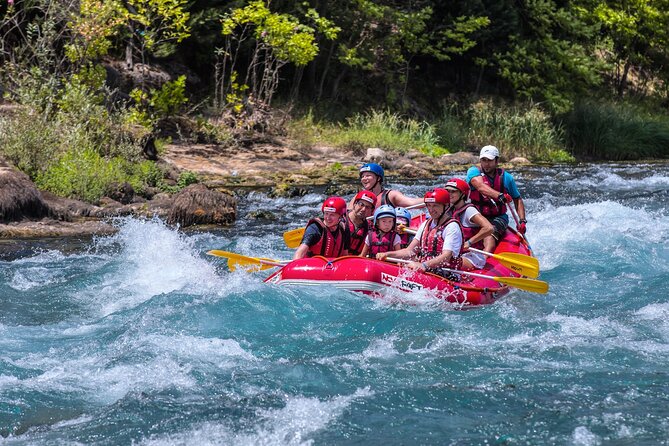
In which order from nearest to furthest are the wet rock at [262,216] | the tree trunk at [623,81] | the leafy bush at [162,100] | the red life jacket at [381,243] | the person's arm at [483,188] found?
1. the red life jacket at [381,243]
2. the person's arm at [483,188]
3. the wet rock at [262,216]
4. the leafy bush at [162,100]
5. the tree trunk at [623,81]

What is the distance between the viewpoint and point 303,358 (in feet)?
20.6

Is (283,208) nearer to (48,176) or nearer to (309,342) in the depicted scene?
(48,176)

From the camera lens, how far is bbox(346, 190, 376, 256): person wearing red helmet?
8297 millimetres

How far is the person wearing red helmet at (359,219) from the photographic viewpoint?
8297 mm

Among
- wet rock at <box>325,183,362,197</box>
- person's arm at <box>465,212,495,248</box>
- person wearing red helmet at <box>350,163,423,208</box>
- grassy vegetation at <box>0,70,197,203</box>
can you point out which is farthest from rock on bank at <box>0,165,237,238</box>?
person's arm at <box>465,212,495,248</box>

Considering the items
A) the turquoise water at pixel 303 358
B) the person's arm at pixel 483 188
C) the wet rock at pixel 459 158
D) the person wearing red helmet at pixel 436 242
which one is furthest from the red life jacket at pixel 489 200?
the wet rock at pixel 459 158

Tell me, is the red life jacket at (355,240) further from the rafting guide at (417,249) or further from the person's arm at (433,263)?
the person's arm at (433,263)

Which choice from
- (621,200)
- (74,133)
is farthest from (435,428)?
(621,200)

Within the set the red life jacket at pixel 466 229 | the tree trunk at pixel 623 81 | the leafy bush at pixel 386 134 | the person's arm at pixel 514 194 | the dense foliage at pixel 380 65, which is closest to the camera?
the red life jacket at pixel 466 229

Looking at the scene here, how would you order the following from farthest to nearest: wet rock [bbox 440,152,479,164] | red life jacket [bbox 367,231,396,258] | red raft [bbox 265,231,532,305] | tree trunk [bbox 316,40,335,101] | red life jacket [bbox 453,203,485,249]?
tree trunk [bbox 316,40,335,101]
wet rock [bbox 440,152,479,164]
red life jacket [bbox 453,203,485,249]
red life jacket [bbox 367,231,396,258]
red raft [bbox 265,231,532,305]

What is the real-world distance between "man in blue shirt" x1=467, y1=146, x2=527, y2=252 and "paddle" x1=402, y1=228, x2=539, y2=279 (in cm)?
59

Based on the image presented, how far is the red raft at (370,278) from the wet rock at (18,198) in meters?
4.34

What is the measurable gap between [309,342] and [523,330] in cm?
175

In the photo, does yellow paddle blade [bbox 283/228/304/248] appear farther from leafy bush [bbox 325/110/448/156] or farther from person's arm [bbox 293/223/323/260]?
leafy bush [bbox 325/110/448/156]
